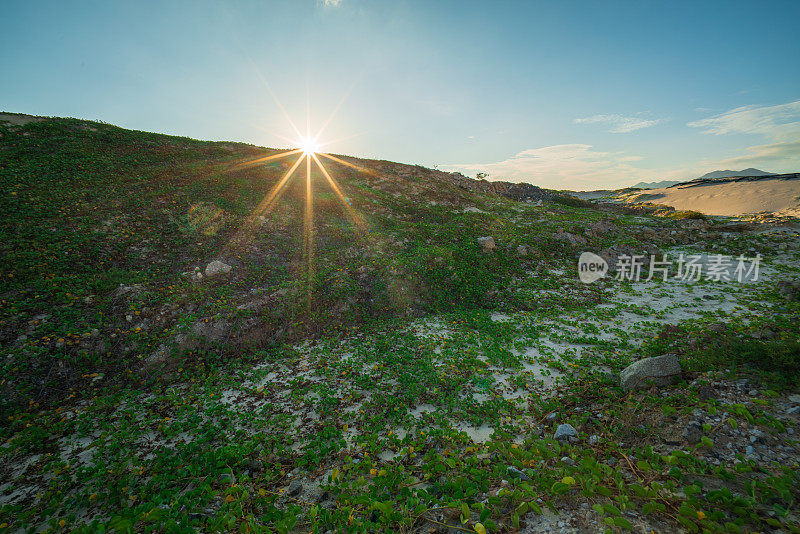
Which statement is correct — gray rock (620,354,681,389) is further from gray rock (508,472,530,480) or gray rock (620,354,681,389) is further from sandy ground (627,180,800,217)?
→ sandy ground (627,180,800,217)

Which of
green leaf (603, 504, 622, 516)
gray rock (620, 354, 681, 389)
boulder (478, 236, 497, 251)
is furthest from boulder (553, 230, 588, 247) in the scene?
green leaf (603, 504, 622, 516)

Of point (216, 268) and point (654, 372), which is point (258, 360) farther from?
point (654, 372)

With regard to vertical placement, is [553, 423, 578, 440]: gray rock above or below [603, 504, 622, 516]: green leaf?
below

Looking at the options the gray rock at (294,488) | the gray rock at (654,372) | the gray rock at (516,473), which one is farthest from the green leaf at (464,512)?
the gray rock at (654,372)

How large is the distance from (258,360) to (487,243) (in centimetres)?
1641

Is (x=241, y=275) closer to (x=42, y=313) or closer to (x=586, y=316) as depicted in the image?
(x=42, y=313)

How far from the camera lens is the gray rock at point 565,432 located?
6.19 metres

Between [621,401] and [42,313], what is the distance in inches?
732

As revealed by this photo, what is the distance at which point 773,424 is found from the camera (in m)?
4.91

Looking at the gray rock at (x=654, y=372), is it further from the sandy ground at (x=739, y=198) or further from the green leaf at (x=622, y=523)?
the sandy ground at (x=739, y=198)

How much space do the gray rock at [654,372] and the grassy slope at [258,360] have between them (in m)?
0.55

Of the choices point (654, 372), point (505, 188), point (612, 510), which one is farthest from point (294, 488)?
point (505, 188)

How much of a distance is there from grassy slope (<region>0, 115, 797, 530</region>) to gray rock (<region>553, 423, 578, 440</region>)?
1.32 ft

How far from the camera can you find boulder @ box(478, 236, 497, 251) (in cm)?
2014
